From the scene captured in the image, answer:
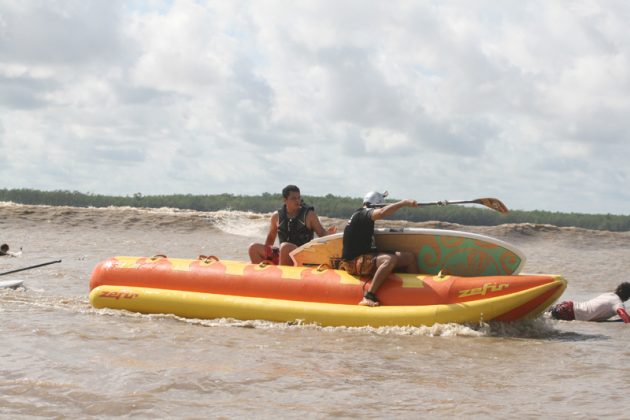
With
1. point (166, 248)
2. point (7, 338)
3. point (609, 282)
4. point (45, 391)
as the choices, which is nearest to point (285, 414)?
point (45, 391)

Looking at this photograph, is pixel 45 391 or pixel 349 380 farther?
pixel 349 380

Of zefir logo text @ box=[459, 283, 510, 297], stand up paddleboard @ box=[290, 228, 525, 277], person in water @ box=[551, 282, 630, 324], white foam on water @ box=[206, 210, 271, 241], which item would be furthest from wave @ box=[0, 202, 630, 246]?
zefir logo text @ box=[459, 283, 510, 297]

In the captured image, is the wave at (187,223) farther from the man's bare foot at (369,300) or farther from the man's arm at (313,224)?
the man's bare foot at (369,300)

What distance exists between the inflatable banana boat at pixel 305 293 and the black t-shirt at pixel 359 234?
0.29 metres

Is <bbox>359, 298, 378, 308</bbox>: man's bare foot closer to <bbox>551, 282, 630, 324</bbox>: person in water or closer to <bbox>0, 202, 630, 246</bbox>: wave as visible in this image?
<bbox>551, 282, 630, 324</bbox>: person in water

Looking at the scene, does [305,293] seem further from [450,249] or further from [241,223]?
[241,223]

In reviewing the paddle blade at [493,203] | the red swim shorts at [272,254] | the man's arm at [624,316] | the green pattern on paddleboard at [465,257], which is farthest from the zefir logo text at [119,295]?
the man's arm at [624,316]

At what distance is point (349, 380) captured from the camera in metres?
5.72

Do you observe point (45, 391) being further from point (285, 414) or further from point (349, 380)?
point (349, 380)

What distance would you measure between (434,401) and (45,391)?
8.33ft

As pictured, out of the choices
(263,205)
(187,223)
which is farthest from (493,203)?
(263,205)

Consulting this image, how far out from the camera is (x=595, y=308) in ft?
30.9

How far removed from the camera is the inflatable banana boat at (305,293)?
790cm

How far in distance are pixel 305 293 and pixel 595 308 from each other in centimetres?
357
